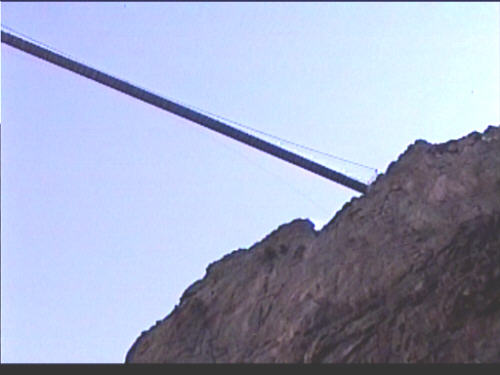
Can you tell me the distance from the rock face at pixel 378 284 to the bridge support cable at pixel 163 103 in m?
12.7

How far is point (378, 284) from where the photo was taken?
21625 millimetres

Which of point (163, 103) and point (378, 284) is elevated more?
point (163, 103)

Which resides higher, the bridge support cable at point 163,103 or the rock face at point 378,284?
the bridge support cable at point 163,103

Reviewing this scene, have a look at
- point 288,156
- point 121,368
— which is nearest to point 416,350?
point 121,368

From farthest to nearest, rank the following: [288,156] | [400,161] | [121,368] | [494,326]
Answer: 1. [288,156]
2. [400,161]
3. [494,326]
4. [121,368]

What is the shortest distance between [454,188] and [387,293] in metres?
3.64

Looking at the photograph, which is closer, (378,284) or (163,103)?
(378,284)

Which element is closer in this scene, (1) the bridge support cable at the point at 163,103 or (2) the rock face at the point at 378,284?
(2) the rock face at the point at 378,284

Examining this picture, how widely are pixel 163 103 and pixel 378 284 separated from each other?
846 inches

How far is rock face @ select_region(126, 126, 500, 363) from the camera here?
20094mm

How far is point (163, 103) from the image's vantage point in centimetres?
4066

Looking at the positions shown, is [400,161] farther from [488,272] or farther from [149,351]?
[149,351]

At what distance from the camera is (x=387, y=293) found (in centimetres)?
2130

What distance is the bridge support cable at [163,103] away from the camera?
38.2 m
